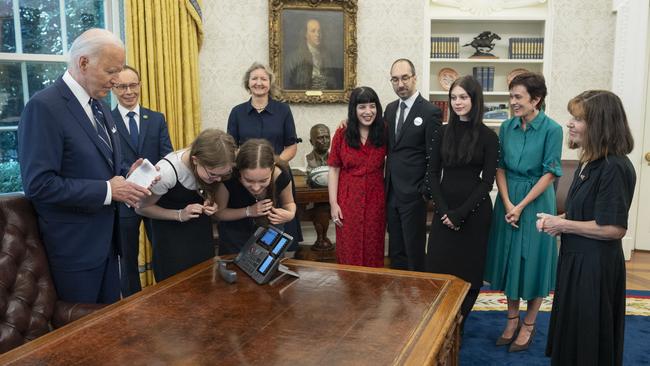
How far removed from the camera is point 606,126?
7.13 ft

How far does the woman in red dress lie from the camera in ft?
10.6

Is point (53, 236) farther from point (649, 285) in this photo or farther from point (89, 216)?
point (649, 285)

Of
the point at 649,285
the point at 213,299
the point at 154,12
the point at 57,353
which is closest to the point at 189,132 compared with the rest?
the point at 154,12

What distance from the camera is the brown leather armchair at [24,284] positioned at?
1.91m

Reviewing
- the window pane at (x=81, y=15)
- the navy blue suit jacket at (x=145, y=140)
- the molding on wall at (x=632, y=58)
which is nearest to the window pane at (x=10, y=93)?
the window pane at (x=81, y=15)

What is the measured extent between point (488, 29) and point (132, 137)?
11.9 feet

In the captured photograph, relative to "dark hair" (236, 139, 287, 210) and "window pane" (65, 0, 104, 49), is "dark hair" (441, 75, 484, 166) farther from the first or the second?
"window pane" (65, 0, 104, 49)

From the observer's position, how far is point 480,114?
114 inches

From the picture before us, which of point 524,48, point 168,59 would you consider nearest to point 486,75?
point 524,48

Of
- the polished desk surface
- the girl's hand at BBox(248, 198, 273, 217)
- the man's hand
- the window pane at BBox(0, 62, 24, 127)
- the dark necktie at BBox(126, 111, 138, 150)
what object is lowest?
the polished desk surface

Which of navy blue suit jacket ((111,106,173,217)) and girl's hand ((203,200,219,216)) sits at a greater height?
navy blue suit jacket ((111,106,173,217))

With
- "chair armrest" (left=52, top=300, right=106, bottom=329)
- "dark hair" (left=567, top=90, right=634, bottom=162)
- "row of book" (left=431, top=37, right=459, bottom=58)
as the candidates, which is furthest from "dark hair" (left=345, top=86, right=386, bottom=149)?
"row of book" (left=431, top=37, right=459, bottom=58)

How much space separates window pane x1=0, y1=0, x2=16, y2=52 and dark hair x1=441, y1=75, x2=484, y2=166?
2.94 m

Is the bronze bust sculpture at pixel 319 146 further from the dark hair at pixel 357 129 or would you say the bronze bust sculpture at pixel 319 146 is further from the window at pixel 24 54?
the window at pixel 24 54
